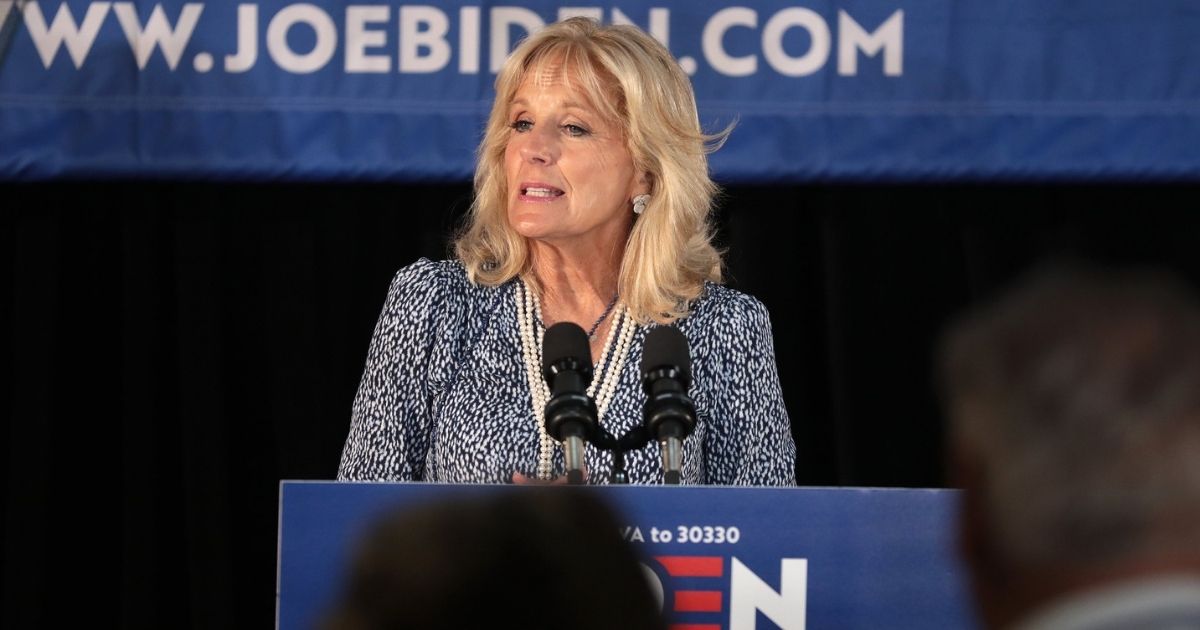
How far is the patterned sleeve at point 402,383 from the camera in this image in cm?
229

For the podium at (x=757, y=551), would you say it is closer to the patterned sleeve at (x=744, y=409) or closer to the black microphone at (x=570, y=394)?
the black microphone at (x=570, y=394)

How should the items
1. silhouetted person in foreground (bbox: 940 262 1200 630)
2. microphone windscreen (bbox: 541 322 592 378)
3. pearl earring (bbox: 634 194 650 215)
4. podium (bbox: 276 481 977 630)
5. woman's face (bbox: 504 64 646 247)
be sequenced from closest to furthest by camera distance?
silhouetted person in foreground (bbox: 940 262 1200 630)
podium (bbox: 276 481 977 630)
microphone windscreen (bbox: 541 322 592 378)
woman's face (bbox: 504 64 646 247)
pearl earring (bbox: 634 194 650 215)

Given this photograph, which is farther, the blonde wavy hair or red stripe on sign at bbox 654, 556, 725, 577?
the blonde wavy hair

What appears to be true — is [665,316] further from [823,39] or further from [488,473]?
[823,39]

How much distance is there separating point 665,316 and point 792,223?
95 centimetres

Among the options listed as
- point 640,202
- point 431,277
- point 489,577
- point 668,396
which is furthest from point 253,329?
point 489,577

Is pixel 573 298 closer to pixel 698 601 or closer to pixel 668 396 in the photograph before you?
pixel 668 396

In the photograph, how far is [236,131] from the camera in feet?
10.1

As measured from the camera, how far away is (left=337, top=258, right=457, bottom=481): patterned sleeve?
90.4 inches

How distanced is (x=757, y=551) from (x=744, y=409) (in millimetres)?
781

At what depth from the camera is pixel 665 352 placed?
182 cm

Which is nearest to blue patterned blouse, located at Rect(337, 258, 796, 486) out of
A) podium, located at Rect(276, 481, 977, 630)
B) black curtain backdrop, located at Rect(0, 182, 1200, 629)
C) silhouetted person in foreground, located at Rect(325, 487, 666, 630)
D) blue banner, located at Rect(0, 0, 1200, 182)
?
podium, located at Rect(276, 481, 977, 630)

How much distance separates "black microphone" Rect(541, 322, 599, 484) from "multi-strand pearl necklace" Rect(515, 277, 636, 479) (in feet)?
1.44

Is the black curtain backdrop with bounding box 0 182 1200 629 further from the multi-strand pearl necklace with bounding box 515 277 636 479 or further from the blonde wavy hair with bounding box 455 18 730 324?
the multi-strand pearl necklace with bounding box 515 277 636 479
